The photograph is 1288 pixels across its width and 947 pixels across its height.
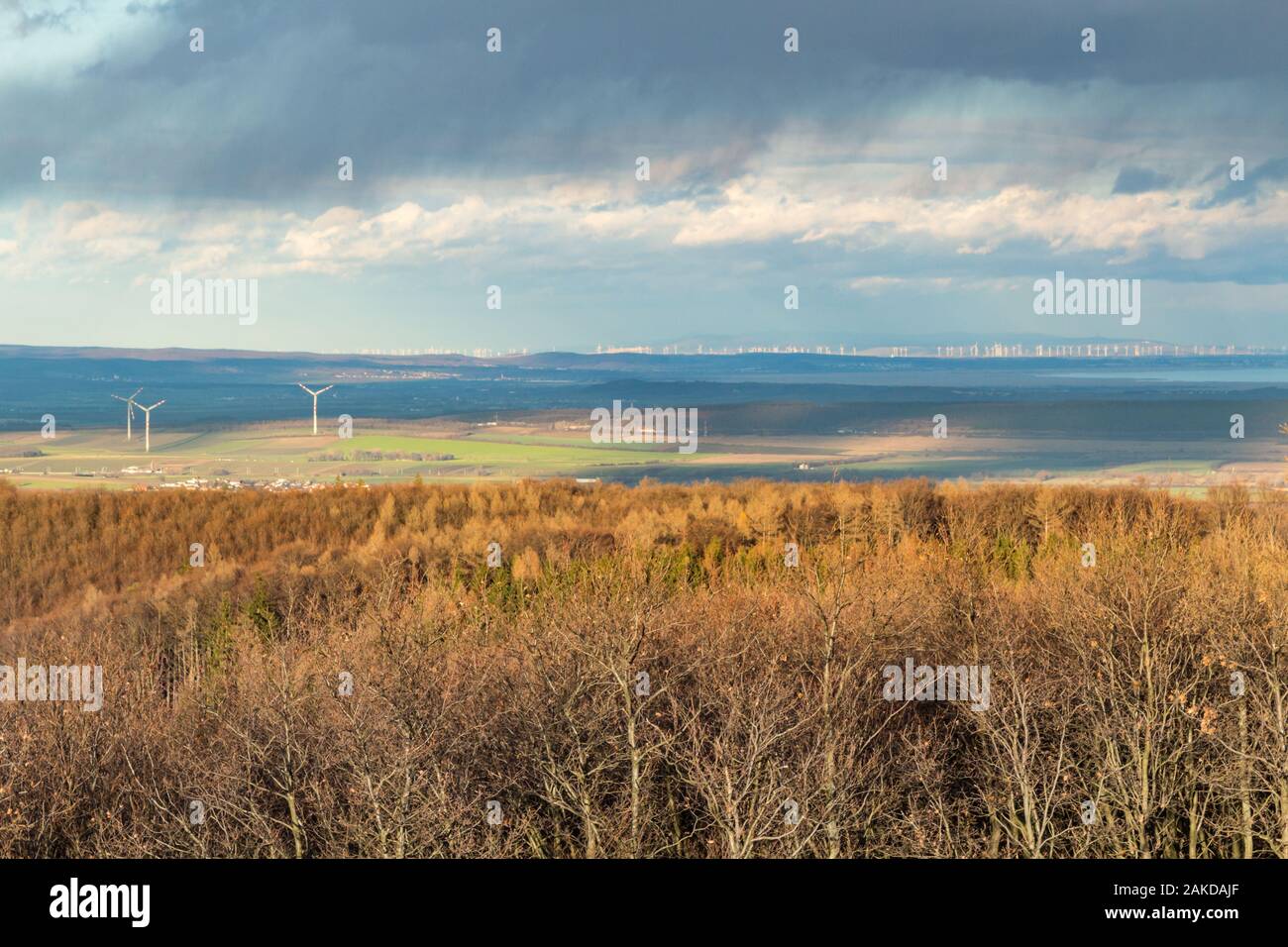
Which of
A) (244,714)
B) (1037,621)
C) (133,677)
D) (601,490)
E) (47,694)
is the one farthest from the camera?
(601,490)

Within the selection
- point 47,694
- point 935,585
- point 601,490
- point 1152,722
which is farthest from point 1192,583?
point 601,490

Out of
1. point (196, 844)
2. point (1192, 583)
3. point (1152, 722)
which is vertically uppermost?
point (1192, 583)

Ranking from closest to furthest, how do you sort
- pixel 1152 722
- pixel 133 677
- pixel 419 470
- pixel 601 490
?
1. pixel 1152 722
2. pixel 133 677
3. pixel 601 490
4. pixel 419 470

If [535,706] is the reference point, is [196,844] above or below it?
below

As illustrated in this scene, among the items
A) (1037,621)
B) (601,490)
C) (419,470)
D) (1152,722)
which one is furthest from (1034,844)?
(419,470)

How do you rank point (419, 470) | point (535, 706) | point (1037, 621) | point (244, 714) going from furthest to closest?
1. point (419, 470)
2. point (1037, 621)
3. point (244, 714)
4. point (535, 706)

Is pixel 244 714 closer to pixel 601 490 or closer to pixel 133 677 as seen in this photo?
pixel 133 677

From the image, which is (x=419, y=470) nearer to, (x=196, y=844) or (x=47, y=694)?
(x=47, y=694)
